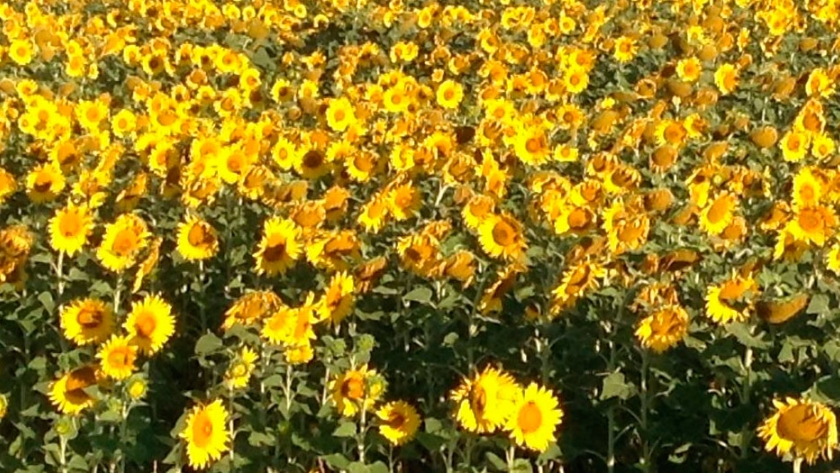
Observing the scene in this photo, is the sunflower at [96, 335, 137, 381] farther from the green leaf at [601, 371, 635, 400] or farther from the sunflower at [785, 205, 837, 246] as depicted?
the sunflower at [785, 205, 837, 246]

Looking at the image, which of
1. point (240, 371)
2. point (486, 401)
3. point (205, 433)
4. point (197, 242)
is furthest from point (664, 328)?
point (197, 242)

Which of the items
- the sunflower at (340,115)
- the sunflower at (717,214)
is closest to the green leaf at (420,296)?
the sunflower at (717,214)

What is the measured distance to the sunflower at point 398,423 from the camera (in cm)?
332

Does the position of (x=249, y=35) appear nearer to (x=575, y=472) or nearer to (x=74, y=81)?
(x=74, y=81)

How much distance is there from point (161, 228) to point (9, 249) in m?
0.65

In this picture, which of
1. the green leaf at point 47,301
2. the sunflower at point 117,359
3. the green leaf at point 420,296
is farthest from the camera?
the green leaf at point 47,301

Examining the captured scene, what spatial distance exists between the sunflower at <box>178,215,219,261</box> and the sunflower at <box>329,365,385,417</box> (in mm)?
936

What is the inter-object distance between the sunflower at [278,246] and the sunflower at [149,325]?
0.37 metres

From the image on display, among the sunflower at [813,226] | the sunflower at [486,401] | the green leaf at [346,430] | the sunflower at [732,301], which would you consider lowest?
the green leaf at [346,430]

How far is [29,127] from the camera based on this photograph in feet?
18.1

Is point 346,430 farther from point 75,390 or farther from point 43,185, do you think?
point 43,185

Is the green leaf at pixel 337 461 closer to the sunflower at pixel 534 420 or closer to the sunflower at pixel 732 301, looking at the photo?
the sunflower at pixel 534 420

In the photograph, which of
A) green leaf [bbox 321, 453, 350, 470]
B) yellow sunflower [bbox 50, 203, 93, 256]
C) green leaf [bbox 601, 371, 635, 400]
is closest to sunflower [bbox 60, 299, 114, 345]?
yellow sunflower [bbox 50, 203, 93, 256]

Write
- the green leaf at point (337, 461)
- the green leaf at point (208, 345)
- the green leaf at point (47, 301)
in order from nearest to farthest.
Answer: the green leaf at point (337, 461), the green leaf at point (208, 345), the green leaf at point (47, 301)
